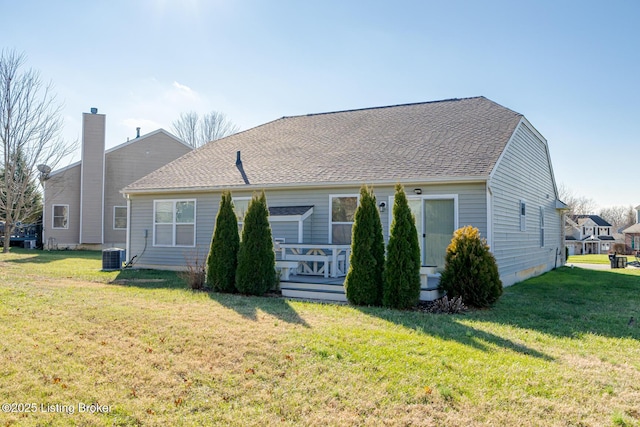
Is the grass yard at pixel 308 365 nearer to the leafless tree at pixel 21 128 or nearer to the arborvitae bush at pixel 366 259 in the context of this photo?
the arborvitae bush at pixel 366 259

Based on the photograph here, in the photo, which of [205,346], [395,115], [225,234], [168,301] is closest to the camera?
[205,346]

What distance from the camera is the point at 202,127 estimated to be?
4050 cm

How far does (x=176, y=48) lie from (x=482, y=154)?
8603mm

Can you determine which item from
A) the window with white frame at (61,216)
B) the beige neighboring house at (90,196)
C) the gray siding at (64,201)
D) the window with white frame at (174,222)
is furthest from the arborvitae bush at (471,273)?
the window with white frame at (61,216)

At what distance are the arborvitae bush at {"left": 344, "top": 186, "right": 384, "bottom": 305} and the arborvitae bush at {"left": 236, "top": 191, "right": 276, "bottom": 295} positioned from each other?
6.10 ft

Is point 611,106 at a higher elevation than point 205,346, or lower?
higher

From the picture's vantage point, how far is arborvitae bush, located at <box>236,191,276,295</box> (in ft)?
29.5

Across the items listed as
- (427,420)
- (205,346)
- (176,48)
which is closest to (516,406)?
(427,420)

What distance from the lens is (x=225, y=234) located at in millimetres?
9492

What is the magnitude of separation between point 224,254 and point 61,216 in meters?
18.8

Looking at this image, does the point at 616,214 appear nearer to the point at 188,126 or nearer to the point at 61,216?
the point at 188,126

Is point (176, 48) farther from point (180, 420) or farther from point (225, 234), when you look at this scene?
point (180, 420)

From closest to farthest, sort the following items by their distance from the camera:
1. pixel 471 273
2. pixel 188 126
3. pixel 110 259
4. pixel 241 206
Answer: pixel 471 273
pixel 241 206
pixel 110 259
pixel 188 126

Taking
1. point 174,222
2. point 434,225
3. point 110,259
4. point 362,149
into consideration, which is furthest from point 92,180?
point 434,225
